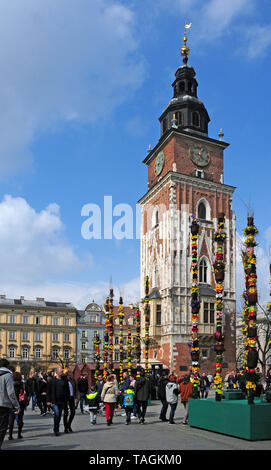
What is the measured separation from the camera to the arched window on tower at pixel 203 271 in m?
43.9

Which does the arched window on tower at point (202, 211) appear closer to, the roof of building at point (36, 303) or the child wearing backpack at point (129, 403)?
the child wearing backpack at point (129, 403)

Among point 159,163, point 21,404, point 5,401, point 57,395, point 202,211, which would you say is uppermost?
point 159,163

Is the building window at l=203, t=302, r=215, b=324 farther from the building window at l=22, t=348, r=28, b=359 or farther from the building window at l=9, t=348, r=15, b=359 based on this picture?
the building window at l=9, t=348, r=15, b=359

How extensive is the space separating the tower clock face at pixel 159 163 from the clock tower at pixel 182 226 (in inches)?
4.2

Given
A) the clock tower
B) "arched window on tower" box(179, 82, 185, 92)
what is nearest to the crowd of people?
the clock tower

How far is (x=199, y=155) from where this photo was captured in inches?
1820

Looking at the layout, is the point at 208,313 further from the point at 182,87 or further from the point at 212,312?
the point at 182,87

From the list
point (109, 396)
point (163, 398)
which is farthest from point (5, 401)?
point (163, 398)

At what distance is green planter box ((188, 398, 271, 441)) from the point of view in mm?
11391

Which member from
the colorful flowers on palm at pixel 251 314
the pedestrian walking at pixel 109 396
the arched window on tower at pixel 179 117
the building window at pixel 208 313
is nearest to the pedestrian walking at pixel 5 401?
the colorful flowers on palm at pixel 251 314

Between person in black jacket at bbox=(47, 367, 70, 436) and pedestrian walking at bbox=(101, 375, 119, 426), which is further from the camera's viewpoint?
pedestrian walking at bbox=(101, 375, 119, 426)

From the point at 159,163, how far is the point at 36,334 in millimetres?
39599
